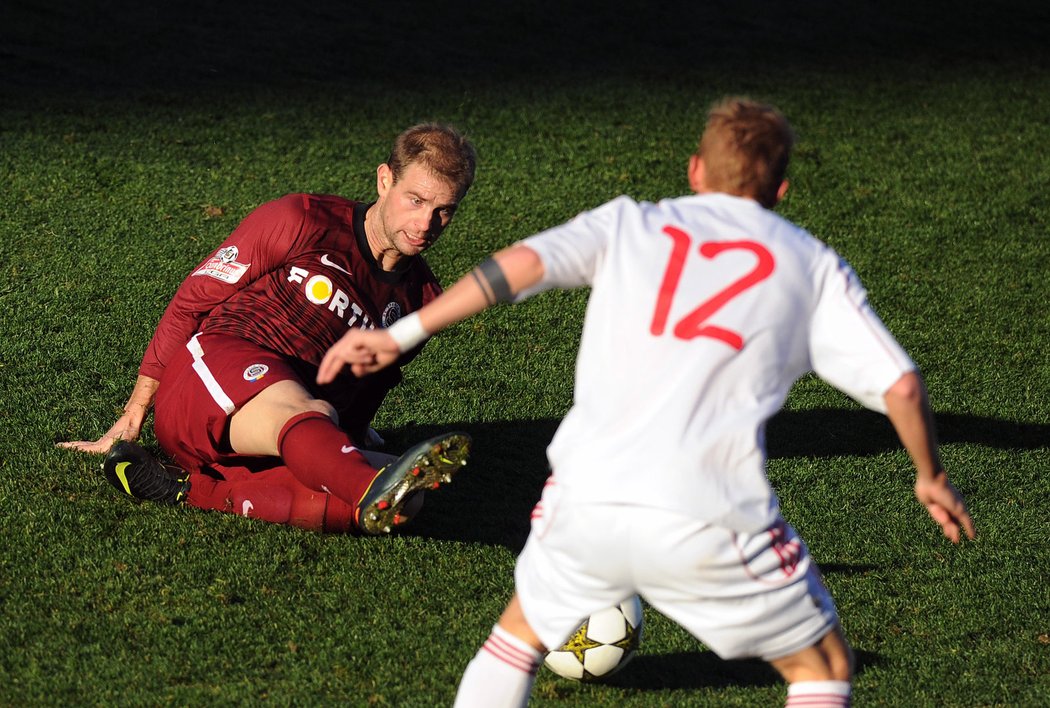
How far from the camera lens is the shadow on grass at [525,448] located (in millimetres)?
4797

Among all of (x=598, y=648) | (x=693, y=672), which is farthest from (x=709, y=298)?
(x=693, y=672)

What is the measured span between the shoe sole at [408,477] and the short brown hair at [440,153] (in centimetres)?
117

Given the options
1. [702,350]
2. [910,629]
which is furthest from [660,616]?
[702,350]

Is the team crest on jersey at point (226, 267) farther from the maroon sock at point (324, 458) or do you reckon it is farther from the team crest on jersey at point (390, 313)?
the maroon sock at point (324, 458)

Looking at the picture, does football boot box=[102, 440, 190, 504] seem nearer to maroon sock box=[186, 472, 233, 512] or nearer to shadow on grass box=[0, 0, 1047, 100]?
maroon sock box=[186, 472, 233, 512]

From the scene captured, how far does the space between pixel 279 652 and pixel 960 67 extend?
980cm

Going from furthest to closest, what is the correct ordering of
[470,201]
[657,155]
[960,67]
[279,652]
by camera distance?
1. [960,67]
2. [657,155]
3. [470,201]
4. [279,652]

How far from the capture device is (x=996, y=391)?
6.36 meters

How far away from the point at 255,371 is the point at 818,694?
2.42 metres

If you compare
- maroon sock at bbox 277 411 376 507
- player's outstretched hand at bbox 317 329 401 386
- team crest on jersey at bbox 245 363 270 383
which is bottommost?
maroon sock at bbox 277 411 376 507

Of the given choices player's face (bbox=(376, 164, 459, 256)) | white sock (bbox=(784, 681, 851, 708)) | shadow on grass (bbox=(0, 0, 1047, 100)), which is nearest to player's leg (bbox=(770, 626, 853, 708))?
white sock (bbox=(784, 681, 851, 708))

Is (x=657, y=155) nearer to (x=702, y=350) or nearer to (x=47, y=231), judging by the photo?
(x=47, y=231)

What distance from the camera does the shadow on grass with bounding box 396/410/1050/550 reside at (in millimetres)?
4797

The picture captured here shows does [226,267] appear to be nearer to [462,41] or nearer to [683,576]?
[683,576]
